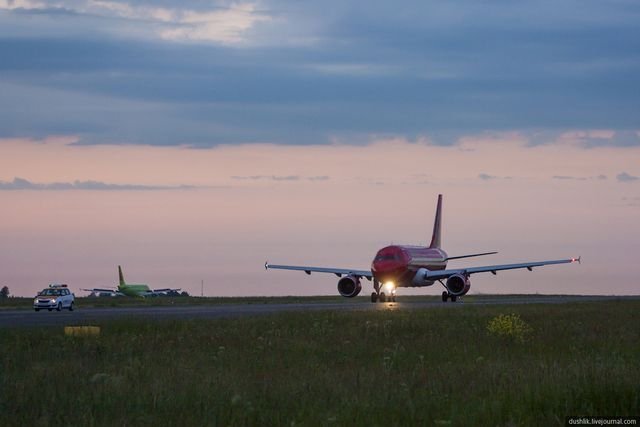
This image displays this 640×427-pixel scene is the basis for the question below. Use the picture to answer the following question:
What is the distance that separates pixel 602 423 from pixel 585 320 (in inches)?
994

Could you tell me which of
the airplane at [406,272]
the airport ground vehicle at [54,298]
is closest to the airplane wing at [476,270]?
the airplane at [406,272]

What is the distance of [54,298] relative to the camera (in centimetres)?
6369

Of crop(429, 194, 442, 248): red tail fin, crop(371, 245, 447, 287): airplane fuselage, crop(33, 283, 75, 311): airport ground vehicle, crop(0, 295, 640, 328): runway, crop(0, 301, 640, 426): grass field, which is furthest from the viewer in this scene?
crop(429, 194, 442, 248): red tail fin

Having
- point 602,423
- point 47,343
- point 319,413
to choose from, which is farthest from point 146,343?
point 602,423

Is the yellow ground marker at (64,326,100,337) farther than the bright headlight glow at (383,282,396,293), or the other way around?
the bright headlight glow at (383,282,396,293)

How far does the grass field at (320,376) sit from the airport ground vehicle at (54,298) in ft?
103

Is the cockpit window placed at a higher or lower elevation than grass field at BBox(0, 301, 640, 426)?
higher

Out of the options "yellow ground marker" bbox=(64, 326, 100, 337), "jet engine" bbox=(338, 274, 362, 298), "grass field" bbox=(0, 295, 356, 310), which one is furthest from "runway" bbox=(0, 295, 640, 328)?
"jet engine" bbox=(338, 274, 362, 298)

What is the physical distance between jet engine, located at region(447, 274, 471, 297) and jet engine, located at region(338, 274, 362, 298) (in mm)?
7738

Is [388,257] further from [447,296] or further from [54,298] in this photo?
[54,298]

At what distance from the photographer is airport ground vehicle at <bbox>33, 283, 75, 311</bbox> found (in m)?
63.1

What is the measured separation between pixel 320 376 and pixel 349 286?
60.8 metres

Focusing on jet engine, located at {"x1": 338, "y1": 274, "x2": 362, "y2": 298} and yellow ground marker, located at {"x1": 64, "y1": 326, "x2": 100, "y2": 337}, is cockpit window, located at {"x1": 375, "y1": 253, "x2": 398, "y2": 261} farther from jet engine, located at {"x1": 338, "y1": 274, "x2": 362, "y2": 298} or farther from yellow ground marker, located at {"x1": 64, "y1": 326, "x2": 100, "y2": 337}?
yellow ground marker, located at {"x1": 64, "y1": 326, "x2": 100, "y2": 337}

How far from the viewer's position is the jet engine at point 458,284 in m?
75.2
